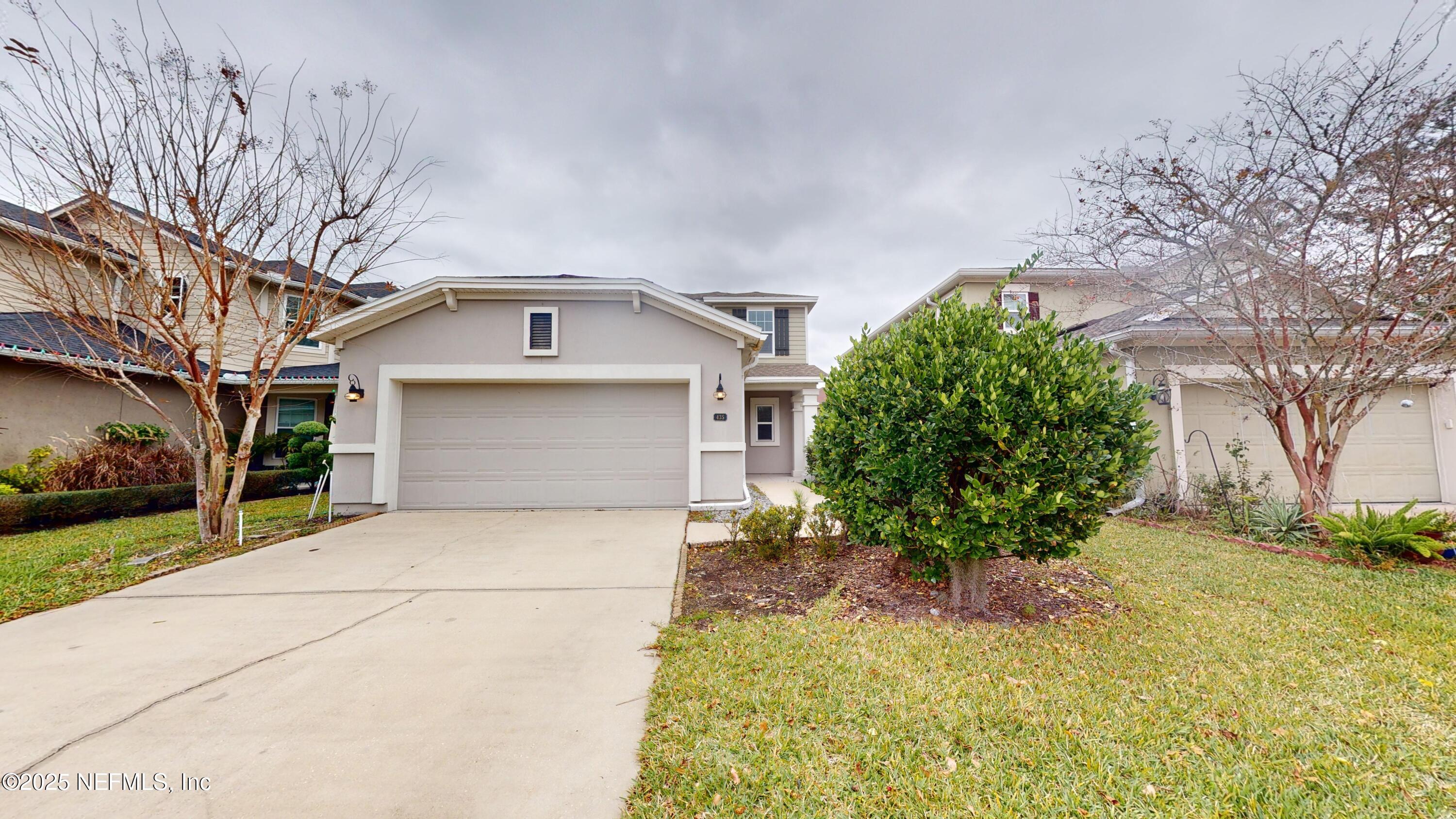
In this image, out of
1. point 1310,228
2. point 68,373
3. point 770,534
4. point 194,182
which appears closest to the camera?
point 770,534

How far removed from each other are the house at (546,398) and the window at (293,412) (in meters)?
5.76

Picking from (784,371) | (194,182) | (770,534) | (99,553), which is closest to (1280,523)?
(770,534)

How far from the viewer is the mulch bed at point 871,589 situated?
3.89 m

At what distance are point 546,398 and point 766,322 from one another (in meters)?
7.47

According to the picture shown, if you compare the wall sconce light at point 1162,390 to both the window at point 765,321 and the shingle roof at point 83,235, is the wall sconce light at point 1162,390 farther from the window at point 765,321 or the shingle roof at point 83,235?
the shingle roof at point 83,235

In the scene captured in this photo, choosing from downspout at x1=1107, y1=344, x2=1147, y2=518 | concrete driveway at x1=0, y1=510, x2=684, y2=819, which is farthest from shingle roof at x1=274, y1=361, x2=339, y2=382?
downspout at x1=1107, y1=344, x2=1147, y2=518

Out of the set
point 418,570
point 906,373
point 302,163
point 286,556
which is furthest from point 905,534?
point 302,163

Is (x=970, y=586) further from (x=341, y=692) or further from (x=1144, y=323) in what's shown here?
(x=1144, y=323)

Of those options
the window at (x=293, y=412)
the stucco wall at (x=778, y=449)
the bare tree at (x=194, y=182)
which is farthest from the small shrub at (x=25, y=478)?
the stucco wall at (x=778, y=449)

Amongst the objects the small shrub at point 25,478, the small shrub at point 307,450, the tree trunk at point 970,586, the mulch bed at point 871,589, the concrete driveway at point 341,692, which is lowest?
the concrete driveway at point 341,692

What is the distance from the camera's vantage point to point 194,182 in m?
5.95

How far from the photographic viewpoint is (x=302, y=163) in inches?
260

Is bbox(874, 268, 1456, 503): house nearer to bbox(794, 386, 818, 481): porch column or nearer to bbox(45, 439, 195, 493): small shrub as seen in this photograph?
bbox(794, 386, 818, 481): porch column

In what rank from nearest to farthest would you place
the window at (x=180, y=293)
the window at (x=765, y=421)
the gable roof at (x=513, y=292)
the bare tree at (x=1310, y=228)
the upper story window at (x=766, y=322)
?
the bare tree at (x=1310, y=228)
the window at (x=180, y=293)
the gable roof at (x=513, y=292)
the window at (x=765, y=421)
the upper story window at (x=766, y=322)
